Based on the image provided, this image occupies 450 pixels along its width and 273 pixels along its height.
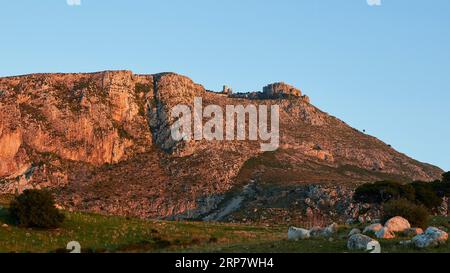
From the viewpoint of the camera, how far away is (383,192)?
317 ft

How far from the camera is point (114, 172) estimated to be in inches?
6836

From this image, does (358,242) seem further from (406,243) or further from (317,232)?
(317,232)

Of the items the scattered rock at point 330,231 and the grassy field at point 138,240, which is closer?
the grassy field at point 138,240

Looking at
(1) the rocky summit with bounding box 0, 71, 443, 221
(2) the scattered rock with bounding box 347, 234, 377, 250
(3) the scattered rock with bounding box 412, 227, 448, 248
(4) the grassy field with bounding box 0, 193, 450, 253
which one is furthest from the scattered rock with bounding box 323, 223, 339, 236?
(1) the rocky summit with bounding box 0, 71, 443, 221

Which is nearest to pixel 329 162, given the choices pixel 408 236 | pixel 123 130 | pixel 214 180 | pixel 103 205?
pixel 214 180

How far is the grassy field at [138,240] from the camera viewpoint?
3572 cm

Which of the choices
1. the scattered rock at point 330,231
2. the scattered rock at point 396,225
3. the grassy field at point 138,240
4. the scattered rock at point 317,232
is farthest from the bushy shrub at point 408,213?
the scattered rock at point 317,232

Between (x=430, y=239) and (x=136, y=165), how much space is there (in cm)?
14970

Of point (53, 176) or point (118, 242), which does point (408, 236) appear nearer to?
point (118, 242)

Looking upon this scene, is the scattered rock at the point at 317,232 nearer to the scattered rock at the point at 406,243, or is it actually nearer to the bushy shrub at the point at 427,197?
the scattered rock at the point at 406,243

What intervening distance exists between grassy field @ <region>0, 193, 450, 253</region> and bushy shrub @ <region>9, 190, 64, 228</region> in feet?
2.52

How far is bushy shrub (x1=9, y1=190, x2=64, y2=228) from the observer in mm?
43875

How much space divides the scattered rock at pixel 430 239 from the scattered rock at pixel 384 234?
4303mm
